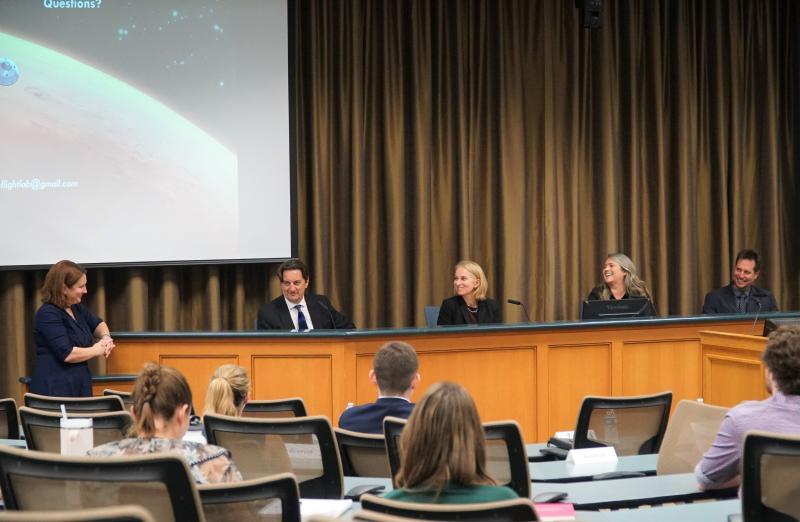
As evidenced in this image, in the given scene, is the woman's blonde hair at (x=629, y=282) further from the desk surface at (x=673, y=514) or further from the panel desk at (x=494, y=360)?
the desk surface at (x=673, y=514)

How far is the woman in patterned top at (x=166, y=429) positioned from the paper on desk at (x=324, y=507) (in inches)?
8.1

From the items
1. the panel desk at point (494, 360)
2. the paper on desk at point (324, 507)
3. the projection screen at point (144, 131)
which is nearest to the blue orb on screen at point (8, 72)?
the projection screen at point (144, 131)

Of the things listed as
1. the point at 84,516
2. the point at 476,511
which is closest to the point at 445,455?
the point at 476,511

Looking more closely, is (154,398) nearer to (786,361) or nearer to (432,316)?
(786,361)

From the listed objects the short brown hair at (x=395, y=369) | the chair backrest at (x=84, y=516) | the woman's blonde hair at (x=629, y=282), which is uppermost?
the woman's blonde hair at (x=629, y=282)

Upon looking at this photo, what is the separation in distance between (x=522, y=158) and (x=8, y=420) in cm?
504

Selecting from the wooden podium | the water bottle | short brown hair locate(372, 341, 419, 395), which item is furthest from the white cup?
the wooden podium

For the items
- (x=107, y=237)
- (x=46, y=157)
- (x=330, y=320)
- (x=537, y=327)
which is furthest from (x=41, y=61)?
(x=537, y=327)

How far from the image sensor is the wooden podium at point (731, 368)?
5738mm

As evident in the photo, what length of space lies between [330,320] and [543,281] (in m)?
2.38

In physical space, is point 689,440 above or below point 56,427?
below

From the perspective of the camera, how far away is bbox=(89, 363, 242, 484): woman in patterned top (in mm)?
2701

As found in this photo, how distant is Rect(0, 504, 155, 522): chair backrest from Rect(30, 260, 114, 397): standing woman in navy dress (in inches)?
167

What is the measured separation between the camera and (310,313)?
6.85 meters
